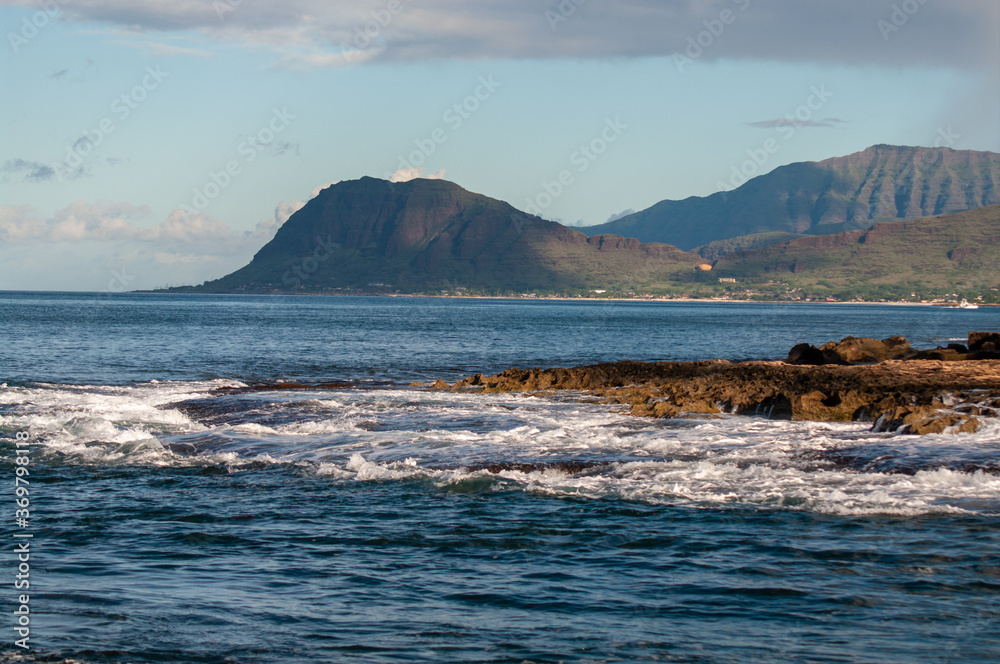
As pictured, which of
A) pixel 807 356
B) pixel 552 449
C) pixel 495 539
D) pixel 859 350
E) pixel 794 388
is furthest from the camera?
pixel 859 350

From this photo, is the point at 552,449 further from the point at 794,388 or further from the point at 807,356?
the point at 807,356

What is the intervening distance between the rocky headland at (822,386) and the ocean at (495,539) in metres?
1.51

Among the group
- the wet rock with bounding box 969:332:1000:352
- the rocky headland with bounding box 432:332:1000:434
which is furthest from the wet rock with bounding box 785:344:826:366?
the wet rock with bounding box 969:332:1000:352

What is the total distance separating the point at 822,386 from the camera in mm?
31219

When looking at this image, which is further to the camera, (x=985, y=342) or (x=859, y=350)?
(x=859, y=350)

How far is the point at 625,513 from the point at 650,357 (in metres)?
46.8

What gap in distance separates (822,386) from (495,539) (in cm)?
2036

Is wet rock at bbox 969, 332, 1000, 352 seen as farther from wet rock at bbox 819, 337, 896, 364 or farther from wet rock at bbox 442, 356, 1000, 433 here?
wet rock at bbox 442, 356, 1000, 433

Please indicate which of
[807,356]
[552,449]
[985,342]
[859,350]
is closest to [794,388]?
[807,356]

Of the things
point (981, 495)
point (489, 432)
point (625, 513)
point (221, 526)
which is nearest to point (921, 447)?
point (981, 495)

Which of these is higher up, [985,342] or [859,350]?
[985,342]

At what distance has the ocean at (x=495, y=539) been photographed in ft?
33.8

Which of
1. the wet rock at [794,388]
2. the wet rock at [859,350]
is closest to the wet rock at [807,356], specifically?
the wet rock at [859,350]

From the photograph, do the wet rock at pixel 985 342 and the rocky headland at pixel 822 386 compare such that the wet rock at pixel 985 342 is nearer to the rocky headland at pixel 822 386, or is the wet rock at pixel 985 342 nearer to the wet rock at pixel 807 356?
the rocky headland at pixel 822 386
